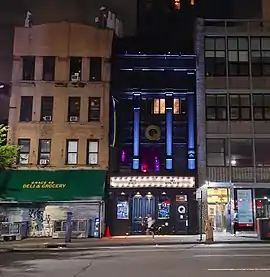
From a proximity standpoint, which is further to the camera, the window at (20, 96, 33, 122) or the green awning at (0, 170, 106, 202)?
the window at (20, 96, 33, 122)

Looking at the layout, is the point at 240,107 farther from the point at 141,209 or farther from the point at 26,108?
the point at 26,108

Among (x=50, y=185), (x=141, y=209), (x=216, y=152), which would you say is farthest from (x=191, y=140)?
(x=50, y=185)

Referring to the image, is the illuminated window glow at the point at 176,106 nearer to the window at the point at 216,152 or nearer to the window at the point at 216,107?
the window at the point at 216,107

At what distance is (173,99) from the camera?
107ft

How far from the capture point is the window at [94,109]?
31.8 m

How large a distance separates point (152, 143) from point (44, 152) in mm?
7639

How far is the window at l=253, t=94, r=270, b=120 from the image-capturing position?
32.9m

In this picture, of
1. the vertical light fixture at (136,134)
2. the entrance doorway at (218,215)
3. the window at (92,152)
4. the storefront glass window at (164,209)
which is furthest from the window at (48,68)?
the entrance doorway at (218,215)

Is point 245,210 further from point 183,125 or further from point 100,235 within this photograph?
point 100,235

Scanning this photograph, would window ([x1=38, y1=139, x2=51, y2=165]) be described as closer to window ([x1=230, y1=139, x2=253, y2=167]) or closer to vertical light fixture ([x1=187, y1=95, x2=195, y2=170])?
vertical light fixture ([x1=187, y1=95, x2=195, y2=170])

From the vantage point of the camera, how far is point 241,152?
32.5 metres

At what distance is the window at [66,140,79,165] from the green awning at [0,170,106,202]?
104 cm

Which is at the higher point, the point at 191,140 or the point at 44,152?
the point at 191,140

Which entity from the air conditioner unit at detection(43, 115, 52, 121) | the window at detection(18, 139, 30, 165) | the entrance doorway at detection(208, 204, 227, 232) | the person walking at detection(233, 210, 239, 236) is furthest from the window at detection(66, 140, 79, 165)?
the person walking at detection(233, 210, 239, 236)
